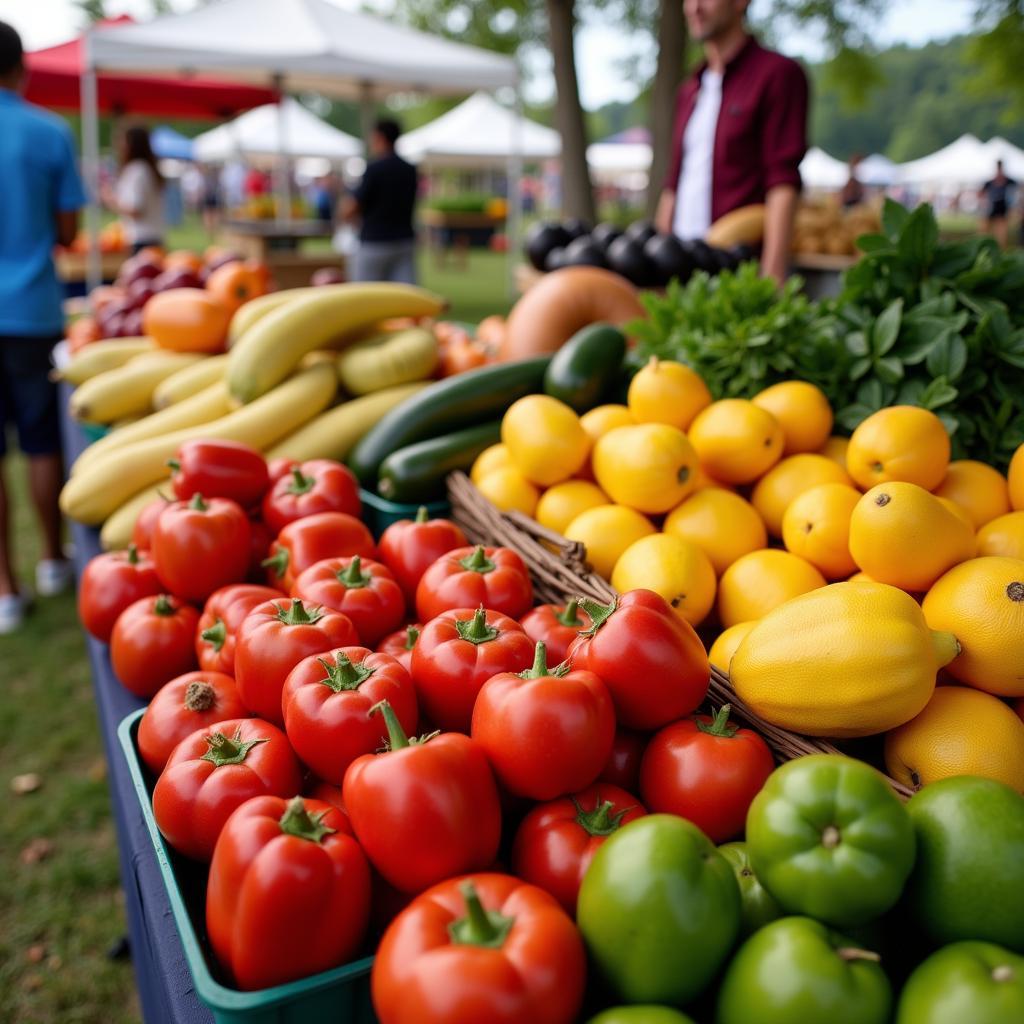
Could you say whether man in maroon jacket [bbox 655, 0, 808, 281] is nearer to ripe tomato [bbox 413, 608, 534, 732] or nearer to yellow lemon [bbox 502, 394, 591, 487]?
yellow lemon [bbox 502, 394, 591, 487]

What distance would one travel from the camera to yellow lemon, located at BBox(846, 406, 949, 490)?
5.20 feet

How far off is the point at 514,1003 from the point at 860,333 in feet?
5.65

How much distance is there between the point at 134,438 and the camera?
2.66 m

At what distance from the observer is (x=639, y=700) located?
117 cm

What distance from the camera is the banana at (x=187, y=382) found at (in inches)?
116

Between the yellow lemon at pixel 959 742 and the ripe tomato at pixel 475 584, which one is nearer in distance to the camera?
the yellow lemon at pixel 959 742

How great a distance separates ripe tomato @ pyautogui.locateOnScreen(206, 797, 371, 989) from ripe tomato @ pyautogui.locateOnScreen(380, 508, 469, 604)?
767 mm

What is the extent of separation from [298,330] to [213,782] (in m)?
1.87

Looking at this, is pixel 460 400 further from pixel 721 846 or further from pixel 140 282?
pixel 140 282

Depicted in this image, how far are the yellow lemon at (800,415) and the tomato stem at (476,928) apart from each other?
1.31 m

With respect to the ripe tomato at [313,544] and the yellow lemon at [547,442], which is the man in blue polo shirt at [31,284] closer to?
the ripe tomato at [313,544]

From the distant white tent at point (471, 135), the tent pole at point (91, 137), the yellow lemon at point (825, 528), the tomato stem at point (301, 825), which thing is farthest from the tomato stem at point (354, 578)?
the distant white tent at point (471, 135)

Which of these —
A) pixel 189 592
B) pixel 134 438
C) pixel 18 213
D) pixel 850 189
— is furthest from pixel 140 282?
pixel 850 189

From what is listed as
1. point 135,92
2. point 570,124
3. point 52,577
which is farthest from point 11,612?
point 135,92
